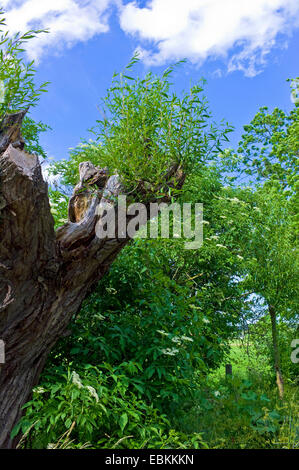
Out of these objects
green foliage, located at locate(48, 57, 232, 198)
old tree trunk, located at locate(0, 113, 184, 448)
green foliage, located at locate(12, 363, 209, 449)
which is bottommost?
green foliage, located at locate(12, 363, 209, 449)

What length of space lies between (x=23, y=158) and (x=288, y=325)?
29.4 ft

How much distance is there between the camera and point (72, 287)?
3.93 m

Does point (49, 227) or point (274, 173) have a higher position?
point (274, 173)

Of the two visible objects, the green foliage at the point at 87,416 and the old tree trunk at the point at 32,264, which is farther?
the green foliage at the point at 87,416

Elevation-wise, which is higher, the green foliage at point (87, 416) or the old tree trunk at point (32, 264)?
the old tree trunk at point (32, 264)

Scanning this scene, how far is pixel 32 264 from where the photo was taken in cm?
348

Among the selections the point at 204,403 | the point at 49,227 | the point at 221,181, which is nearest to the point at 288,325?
the point at 221,181

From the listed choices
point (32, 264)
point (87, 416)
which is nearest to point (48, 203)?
point (32, 264)

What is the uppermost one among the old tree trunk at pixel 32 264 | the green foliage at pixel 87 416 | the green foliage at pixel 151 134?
the green foliage at pixel 151 134

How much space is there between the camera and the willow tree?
10.7 feet

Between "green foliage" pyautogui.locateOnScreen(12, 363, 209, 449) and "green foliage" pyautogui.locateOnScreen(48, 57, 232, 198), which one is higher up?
"green foliage" pyautogui.locateOnScreen(48, 57, 232, 198)

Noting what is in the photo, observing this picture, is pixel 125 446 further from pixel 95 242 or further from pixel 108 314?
pixel 95 242

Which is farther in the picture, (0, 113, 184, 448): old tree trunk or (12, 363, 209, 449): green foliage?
(12, 363, 209, 449): green foliage

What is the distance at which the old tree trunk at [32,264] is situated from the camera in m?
3.17
